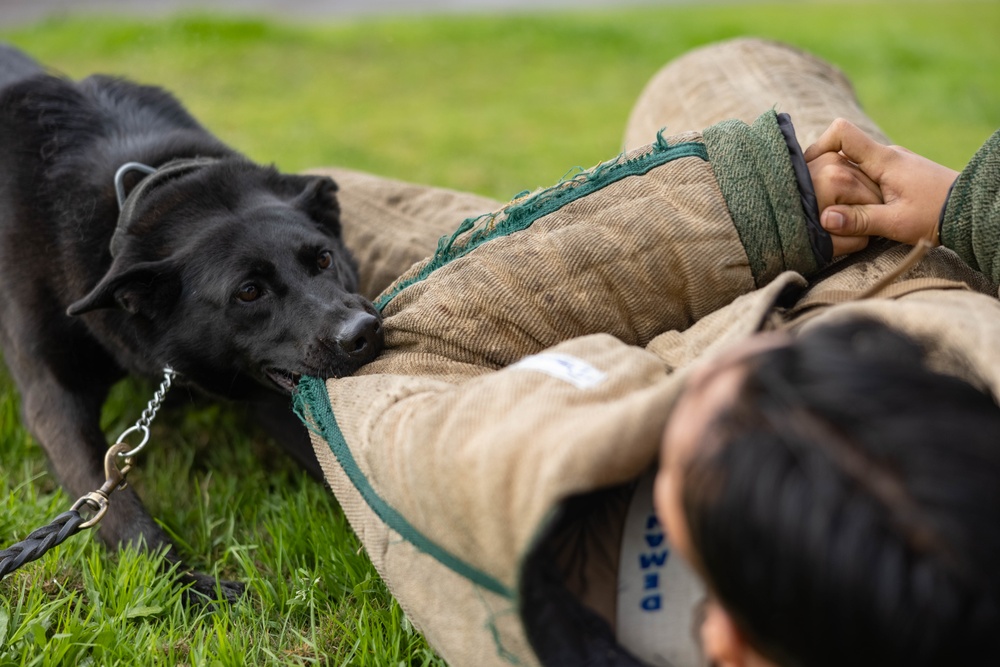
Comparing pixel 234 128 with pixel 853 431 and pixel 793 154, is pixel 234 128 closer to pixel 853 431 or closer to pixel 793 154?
pixel 793 154

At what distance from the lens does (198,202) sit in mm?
2521

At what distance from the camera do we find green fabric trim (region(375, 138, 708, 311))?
199cm

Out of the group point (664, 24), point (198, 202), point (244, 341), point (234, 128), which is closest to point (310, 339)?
point (244, 341)

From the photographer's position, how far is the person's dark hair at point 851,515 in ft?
3.04

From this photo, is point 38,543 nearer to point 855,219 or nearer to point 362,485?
point 362,485

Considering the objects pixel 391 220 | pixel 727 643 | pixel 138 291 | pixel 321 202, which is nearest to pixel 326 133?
pixel 391 220

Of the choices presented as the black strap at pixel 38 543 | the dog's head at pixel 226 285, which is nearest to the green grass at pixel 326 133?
the black strap at pixel 38 543

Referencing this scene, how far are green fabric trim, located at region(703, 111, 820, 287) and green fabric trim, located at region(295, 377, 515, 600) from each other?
914 mm

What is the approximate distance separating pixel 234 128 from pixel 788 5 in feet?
28.7

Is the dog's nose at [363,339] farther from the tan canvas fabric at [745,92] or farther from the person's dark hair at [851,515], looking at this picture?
the tan canvas fabric at [745,92]

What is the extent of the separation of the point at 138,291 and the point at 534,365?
1.38 meters

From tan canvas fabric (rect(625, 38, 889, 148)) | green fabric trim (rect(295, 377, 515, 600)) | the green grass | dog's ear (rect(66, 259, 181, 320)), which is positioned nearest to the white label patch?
green fabric trim (rect(295, 377, 515, 600))

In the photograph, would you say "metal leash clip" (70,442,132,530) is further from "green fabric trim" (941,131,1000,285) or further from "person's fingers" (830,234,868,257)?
"green fabric trim" (941,131,1000,285)

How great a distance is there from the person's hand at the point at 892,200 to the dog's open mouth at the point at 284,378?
1.32 metres
